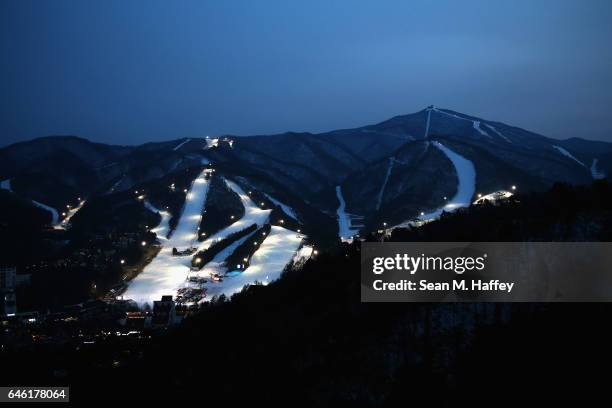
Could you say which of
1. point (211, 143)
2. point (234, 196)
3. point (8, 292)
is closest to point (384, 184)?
point (234, 196)

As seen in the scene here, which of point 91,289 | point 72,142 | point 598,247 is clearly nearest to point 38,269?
point 91,289

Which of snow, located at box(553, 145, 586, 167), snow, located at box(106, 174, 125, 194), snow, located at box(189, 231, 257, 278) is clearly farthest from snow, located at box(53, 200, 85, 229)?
snow, located at box(553, 145, 586, 167)

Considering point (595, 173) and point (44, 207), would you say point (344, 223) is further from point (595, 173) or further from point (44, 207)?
point (595, 173)

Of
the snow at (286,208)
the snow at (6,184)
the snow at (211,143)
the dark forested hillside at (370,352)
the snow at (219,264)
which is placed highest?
the snow at (211,143)

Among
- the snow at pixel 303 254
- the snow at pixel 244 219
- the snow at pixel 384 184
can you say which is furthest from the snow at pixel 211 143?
the snow at pixel 303 254

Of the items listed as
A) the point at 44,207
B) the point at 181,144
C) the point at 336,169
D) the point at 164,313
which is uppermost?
the point at 181,144

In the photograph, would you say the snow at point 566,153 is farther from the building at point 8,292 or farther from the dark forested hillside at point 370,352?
the building at point 8,292
